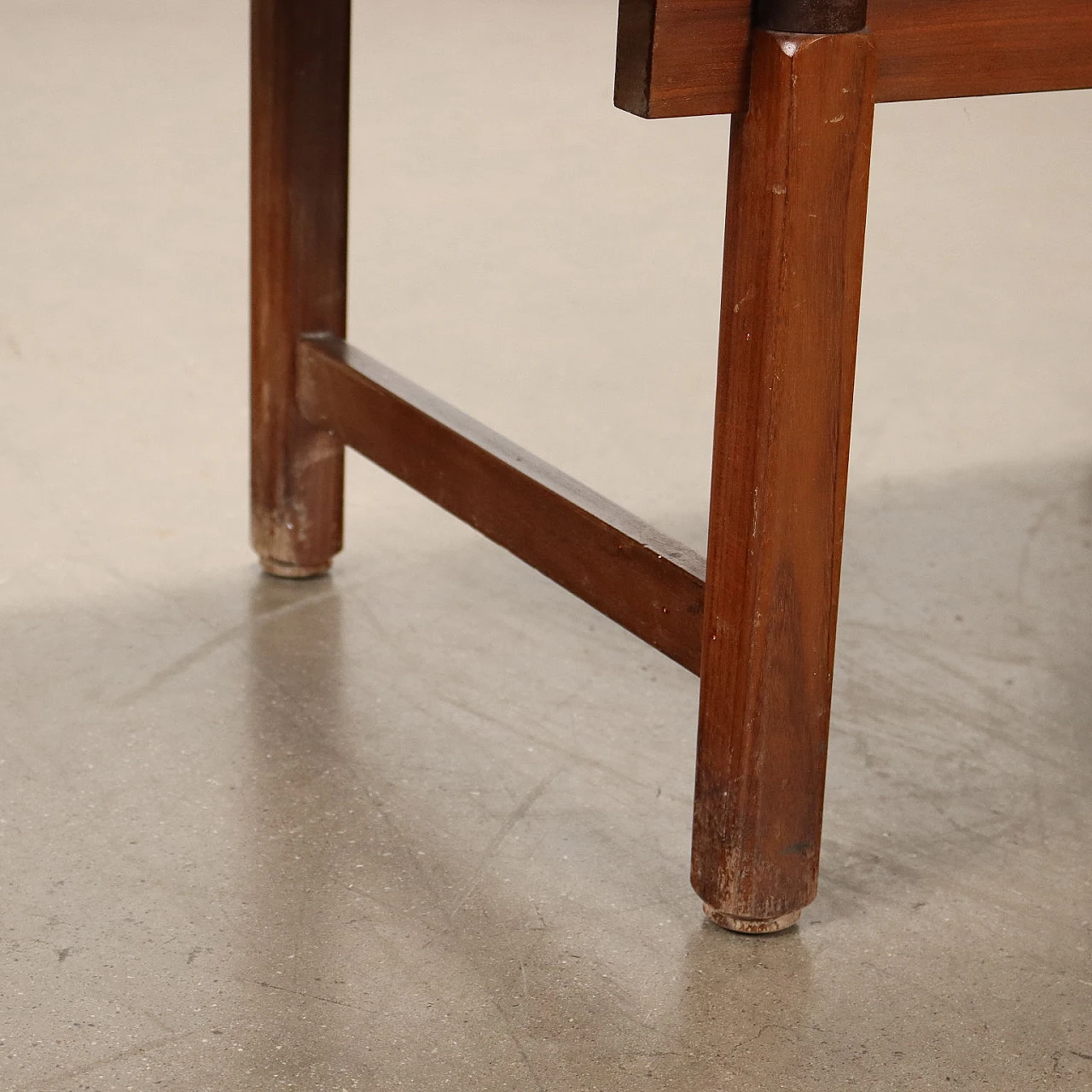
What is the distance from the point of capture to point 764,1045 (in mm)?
1410

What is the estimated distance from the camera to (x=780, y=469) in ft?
4.62

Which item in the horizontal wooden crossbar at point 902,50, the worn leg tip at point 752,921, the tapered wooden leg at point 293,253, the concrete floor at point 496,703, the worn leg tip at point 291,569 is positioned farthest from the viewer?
the worn leg tip at point 291,569

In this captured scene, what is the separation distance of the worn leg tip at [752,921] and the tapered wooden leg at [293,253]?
2.82 ft

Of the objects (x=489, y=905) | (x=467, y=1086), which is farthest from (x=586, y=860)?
(x=467, y=1086)

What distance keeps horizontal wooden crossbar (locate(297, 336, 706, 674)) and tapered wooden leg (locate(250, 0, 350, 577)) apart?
5 centimetres

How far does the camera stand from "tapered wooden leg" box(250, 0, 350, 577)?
80.7 inches

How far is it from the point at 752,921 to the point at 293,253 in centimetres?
98

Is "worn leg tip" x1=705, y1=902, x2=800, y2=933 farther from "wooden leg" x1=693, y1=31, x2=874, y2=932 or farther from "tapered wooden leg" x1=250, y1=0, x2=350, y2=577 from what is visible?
"tapered wooden leg" x1=250, y1=0, x2=350, y2=577

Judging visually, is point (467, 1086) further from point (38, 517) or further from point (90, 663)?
point (38, 517)

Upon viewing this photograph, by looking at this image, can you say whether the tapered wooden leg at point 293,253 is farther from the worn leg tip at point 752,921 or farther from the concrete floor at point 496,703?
the worn leg tip at point 752,921

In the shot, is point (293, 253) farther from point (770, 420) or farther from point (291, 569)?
point (770, 420)

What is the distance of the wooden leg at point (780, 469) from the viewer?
133cm

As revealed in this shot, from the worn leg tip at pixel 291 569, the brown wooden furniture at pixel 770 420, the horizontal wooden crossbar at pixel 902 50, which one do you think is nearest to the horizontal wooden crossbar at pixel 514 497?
the brown wooden furniture at pixel 770 420

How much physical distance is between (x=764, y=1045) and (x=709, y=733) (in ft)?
0.82
